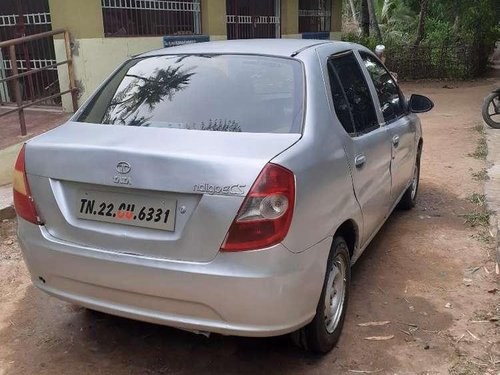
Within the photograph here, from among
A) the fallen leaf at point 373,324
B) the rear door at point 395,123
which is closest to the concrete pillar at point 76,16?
the rear door at point 395,123

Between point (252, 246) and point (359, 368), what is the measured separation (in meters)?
1.07

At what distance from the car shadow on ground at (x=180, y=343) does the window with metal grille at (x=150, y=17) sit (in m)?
5.37

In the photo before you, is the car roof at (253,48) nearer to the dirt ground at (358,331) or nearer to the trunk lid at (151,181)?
the trunk lid at (151,181)

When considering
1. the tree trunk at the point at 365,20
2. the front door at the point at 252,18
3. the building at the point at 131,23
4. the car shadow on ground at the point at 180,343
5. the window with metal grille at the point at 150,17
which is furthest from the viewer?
the tree trunk at the point at 365,20

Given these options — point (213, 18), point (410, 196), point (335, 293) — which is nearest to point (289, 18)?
point (213, 18)

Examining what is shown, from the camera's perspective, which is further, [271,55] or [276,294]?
[271,55]

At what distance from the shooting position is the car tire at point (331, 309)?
274 cm

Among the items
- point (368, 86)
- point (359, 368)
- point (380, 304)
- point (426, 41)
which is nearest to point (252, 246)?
point (359, 368)

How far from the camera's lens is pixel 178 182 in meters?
2.32

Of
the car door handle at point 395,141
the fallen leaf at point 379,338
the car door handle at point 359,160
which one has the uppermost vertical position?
the car door handle at point 359,160

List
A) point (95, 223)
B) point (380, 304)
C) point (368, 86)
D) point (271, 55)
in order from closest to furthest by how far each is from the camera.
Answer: point (95, 223)
point (271, 55)
point (380, 304)
point (368, 86)

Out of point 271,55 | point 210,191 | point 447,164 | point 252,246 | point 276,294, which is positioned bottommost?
point 447,164

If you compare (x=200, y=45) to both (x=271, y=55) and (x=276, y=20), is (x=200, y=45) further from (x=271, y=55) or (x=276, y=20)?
(x=276, y=20)

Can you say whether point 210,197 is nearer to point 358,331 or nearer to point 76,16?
point 358,331
